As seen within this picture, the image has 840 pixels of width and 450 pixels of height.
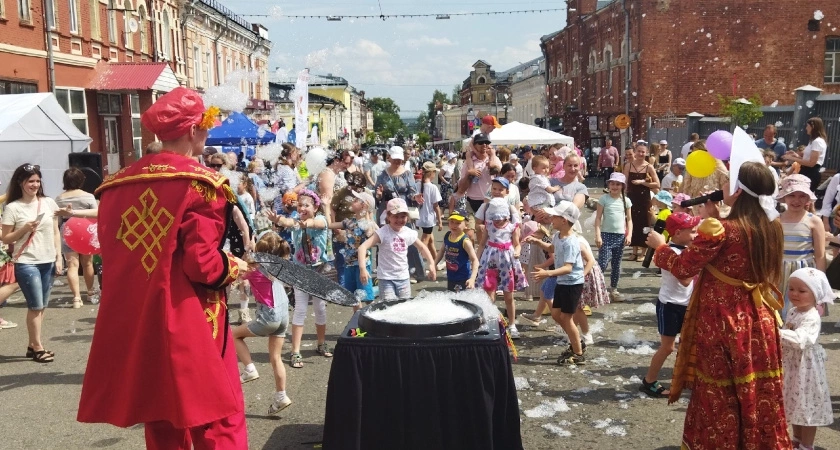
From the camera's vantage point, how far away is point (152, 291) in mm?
3342

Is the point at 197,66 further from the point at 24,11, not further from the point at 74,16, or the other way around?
the point at 24,11

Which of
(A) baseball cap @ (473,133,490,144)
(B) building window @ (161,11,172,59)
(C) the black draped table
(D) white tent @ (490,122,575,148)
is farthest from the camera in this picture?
(B) building window @ (161,11,172,59)

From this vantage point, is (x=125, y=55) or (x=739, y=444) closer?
(x=739, y=444)

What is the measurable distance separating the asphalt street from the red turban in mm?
2368

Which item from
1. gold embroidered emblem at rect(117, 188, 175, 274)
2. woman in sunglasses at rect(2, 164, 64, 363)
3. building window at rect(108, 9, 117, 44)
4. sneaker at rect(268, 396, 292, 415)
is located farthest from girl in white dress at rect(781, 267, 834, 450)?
building window at rect(108, 9, 117, 44)

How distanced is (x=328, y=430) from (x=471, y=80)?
13590 cm

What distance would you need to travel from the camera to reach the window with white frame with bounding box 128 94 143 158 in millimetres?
27562

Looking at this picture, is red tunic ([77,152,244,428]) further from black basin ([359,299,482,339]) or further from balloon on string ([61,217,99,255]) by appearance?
balloon on string ([61,217,99,255])

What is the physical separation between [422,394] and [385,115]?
161 metres

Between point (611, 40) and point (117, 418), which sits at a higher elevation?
point (611, 40)

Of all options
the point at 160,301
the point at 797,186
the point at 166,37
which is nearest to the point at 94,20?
the point at 166,37

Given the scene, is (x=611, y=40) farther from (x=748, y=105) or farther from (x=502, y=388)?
(x=502, y=388)

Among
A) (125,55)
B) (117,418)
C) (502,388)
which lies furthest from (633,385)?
(125,55)

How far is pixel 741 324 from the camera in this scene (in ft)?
13.4
